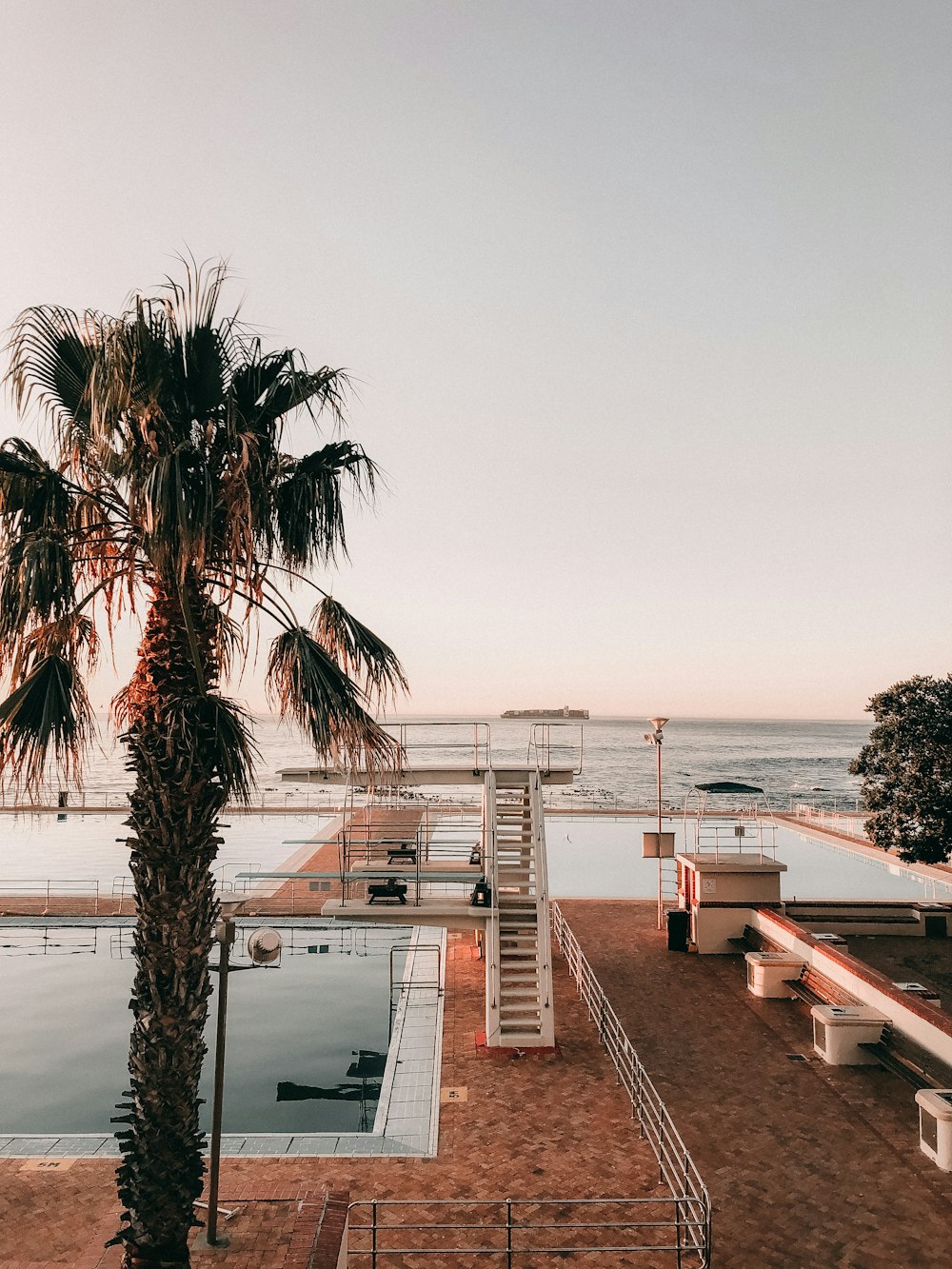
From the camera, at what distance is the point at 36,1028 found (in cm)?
1320

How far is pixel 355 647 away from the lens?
6.39m

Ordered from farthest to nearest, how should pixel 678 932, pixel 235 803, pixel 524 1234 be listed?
pixel 235 803 → pixel 678 932 → pixel 524 1234

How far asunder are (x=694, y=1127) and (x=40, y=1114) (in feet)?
26.0

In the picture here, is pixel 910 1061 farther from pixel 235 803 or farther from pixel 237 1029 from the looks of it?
pixel 235 803

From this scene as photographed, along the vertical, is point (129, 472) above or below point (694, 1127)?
above

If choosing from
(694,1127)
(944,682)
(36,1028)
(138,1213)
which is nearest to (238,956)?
(36,1028)

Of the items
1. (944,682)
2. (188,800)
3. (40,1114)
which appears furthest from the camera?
(944,682)

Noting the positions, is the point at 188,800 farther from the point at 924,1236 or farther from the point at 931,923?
the point at 931,923

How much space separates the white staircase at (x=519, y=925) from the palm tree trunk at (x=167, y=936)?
6844 mm

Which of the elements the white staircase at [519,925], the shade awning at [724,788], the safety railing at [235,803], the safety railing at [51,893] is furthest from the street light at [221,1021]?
the safety railing at [235,803]

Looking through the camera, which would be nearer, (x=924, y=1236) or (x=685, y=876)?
(x=924, y=1236)

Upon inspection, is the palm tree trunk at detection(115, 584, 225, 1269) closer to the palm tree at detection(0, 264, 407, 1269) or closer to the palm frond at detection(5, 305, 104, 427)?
the palm tree at detection(0, 264, 407, 1269)

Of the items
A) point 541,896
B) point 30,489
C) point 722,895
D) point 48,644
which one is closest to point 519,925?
point 541,896

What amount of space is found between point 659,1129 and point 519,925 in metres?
4.67
